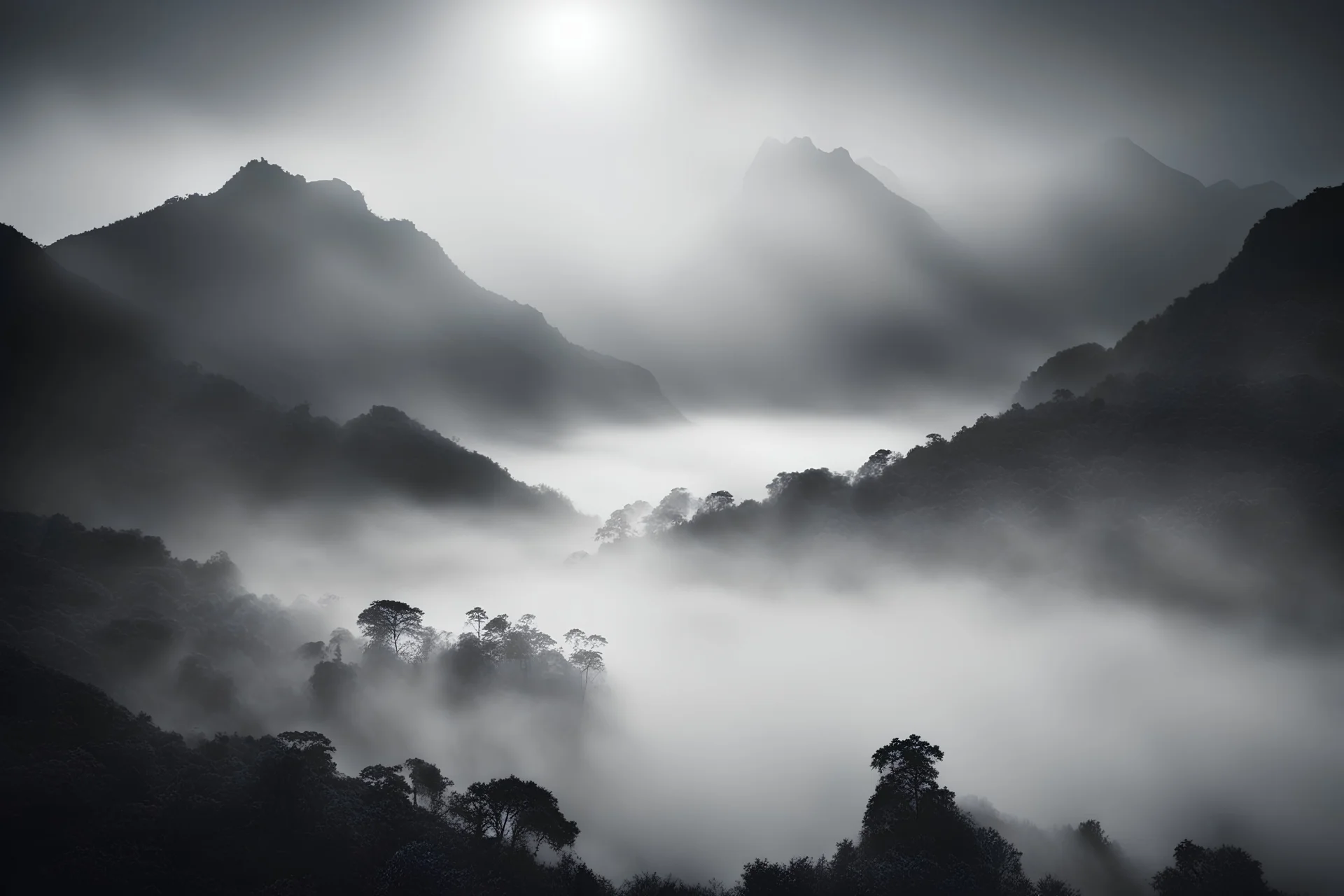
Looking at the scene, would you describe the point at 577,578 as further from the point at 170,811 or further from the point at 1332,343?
the point at 1332,343

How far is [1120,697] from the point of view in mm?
105812

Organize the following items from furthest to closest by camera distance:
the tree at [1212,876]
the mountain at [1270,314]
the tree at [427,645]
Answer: the mountain at [1270,314] < the tree at [427,645] < the tree at [1212,876]

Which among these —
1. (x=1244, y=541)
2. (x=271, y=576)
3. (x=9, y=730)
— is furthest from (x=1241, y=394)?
(x=271, y=576)

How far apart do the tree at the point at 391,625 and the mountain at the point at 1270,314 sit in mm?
140974

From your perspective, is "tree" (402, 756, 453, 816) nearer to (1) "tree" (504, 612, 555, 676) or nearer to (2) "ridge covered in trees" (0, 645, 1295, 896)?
(2) "ridge covered in trees" (0, 645, 1295, 896)

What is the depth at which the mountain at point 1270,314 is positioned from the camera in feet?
362

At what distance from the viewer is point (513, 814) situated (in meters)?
50.8

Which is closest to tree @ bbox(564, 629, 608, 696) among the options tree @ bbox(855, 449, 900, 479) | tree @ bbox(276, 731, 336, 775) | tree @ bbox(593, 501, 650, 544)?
tree @ bbox(276, 731, 336, 775)

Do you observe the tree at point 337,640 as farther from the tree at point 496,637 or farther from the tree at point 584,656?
the tree at point 584,656

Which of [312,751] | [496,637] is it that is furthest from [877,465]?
[312,751]

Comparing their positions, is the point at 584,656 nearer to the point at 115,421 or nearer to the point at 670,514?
the point at 670,514

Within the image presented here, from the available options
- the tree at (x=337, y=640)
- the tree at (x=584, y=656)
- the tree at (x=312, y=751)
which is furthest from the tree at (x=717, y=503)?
the tree at (x=312, y=751)

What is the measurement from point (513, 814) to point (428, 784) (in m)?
11.3

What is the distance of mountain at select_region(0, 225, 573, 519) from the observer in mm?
127875
